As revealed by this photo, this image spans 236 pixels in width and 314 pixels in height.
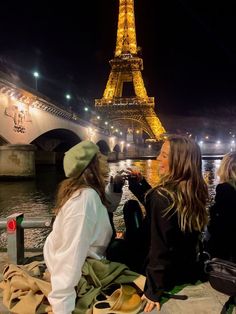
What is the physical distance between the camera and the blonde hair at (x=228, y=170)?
345 centimetres

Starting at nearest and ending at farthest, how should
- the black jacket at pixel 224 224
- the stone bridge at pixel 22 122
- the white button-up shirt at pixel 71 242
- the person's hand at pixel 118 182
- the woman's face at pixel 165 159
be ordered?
the white button-up shirt at pixel 71 242 < the woman's face at pixel 165 159 < the black jacket at pixel 224 224 < the person's hand at pixel 118 182 < the stone bridge at pixel 22 122

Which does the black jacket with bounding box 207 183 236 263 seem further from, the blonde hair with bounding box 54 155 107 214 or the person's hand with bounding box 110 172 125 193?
the blonde hair with bounding box 54 155 107 214

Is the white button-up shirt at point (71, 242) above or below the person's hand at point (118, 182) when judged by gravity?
below

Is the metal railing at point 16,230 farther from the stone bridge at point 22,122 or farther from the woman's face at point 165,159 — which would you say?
the stone bridge at point 22,122

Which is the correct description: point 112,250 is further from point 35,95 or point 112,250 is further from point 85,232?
point 35,95

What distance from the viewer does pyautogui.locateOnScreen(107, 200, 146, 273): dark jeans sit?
9.87 ft

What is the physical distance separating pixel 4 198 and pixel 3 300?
1426 cm

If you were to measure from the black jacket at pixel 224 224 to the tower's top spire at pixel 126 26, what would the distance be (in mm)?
84100

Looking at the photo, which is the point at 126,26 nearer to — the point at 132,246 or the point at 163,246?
the point at 132,246

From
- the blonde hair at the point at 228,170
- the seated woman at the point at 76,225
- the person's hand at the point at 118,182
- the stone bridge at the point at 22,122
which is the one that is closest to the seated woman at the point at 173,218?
the seated woman at the point at 76,225

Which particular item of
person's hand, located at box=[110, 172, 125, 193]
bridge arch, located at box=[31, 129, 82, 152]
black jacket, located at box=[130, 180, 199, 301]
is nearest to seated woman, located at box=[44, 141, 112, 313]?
black jacket, located at box=[130, 180, 199, 301]

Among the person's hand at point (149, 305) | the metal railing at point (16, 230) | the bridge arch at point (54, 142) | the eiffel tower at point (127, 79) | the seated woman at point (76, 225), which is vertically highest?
the eiffel tower at point (127, 79)

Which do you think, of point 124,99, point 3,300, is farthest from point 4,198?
point 124,99

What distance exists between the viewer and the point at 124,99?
79812mm
